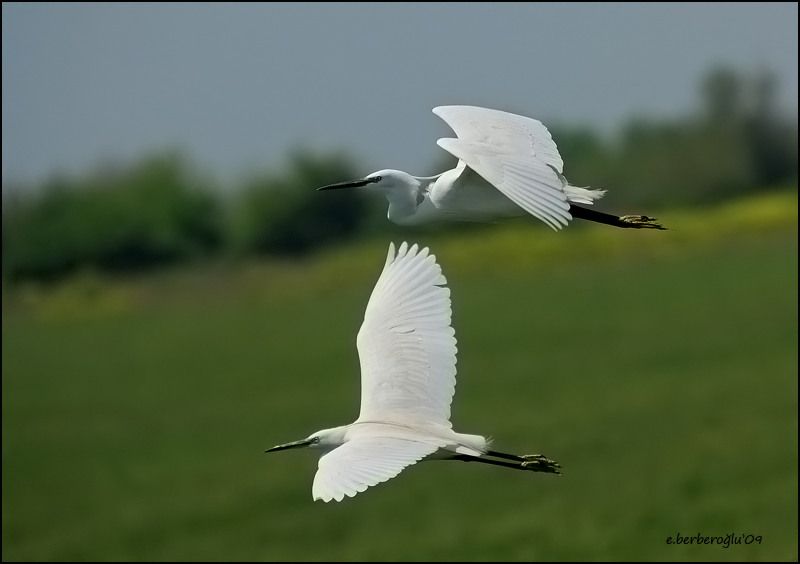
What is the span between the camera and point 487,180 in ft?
12.3

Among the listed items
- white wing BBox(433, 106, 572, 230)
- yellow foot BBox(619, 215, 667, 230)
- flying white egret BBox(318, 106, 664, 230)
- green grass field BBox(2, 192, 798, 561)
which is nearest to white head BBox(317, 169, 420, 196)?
flying white egret BBox(318, 106, 664, 230)

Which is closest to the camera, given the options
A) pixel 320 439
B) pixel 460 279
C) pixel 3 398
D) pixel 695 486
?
pixel 320 439

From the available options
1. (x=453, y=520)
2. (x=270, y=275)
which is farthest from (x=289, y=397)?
(x=453, y=520)

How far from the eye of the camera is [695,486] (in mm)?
15938

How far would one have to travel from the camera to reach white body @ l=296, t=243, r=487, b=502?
4.35 m

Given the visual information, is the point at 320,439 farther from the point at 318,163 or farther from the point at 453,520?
the point at 318,163

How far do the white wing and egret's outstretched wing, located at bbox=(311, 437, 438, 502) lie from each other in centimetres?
69

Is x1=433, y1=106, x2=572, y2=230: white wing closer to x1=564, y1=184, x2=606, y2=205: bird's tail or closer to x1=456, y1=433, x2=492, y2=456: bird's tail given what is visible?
x1=564, y1=184, x2=606, y2=205: bird's tail

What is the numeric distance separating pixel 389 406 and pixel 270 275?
21.5 metres

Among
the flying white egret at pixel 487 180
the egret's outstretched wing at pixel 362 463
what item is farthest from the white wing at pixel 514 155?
the egret's outstretched wing at pixel 362 463

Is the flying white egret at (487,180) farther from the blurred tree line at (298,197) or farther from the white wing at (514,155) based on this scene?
the blurred tree line at (298,197)

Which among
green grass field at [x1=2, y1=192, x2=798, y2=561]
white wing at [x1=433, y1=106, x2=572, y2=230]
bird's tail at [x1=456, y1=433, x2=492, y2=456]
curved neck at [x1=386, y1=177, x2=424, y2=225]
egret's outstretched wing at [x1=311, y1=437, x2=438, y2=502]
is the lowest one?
green grass field at [x1=2, y1=192, x2=798, y2=561]

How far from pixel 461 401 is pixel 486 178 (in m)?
19.8

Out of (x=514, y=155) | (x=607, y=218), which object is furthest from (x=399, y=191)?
(x=607, y=218)
